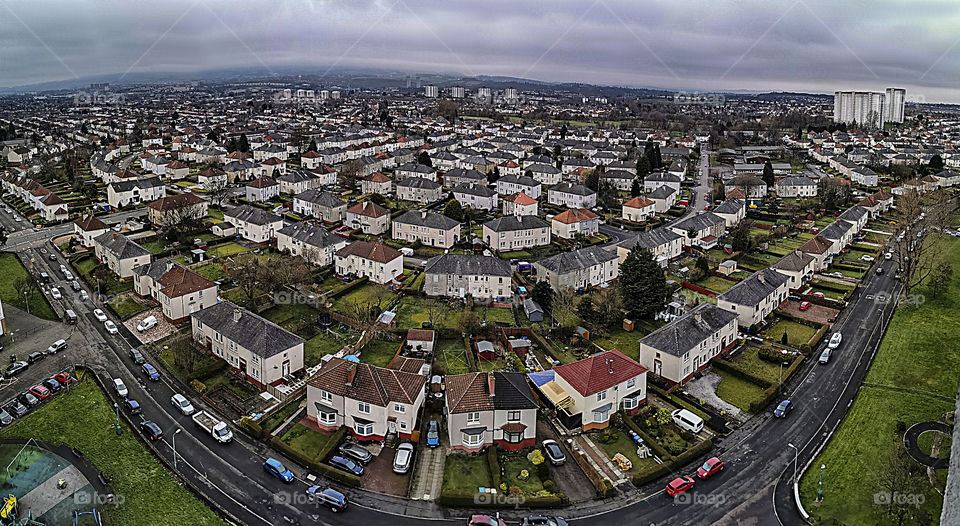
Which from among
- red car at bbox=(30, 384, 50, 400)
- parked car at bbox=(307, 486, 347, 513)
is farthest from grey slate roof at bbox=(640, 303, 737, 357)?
red car at bbox=(30, 384, 50, 400)

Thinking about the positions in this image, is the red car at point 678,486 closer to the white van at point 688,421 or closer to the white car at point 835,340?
the white van at point 688,421

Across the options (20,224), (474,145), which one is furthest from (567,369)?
(474,145)

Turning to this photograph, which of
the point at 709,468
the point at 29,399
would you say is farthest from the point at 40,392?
the point at 709,468

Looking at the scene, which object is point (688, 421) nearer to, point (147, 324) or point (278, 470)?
point (278, 470)

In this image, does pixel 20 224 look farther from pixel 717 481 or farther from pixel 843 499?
pixel 843 499

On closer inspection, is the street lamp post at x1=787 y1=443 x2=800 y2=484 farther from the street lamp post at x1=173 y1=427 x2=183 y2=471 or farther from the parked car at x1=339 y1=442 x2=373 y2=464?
the street lamp post at x1=173 y1=427 x2=183 y2=471
